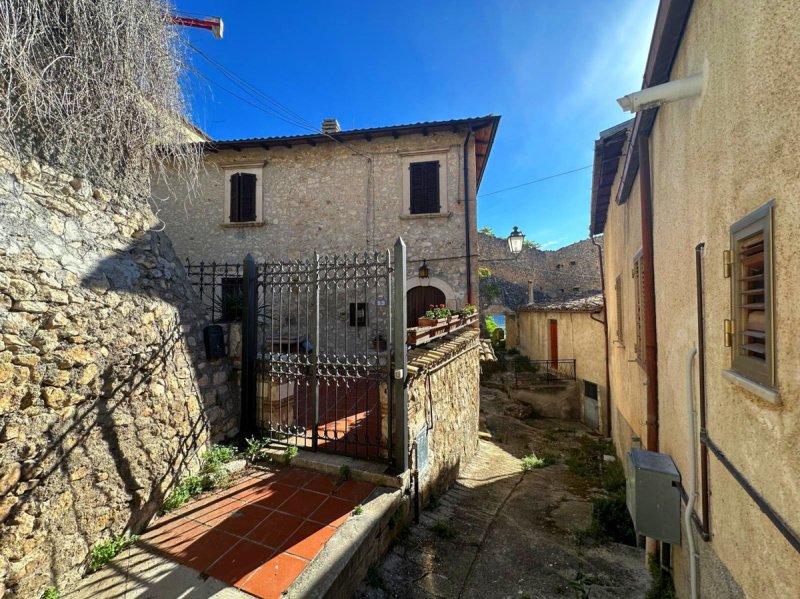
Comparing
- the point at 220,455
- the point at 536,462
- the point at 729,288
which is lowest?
the point at 536,462

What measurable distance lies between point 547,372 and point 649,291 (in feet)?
35.7

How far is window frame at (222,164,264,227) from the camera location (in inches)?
410

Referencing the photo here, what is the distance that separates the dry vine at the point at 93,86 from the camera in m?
3.00

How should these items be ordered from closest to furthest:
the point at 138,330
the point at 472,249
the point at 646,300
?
the point at 138,330, the point at 646,300, the point at 472,249

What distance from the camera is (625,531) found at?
4395 mm

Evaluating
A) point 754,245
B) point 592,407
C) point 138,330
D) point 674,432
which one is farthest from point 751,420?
point 592,407

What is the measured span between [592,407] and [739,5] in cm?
1223

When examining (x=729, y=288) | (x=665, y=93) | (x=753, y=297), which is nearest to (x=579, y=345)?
Result: (x=665, y=93)

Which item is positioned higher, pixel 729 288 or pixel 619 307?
pixel 729 288

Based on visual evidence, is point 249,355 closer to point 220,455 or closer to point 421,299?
point 220,455

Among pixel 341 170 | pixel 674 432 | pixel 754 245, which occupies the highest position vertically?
pixel 341 170

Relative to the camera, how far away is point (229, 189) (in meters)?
10.6

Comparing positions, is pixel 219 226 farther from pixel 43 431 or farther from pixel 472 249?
pixel 43 431

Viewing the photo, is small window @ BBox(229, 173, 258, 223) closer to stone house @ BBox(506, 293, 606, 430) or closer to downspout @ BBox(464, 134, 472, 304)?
downspout @ BBox(464, 134, 472, 304)
